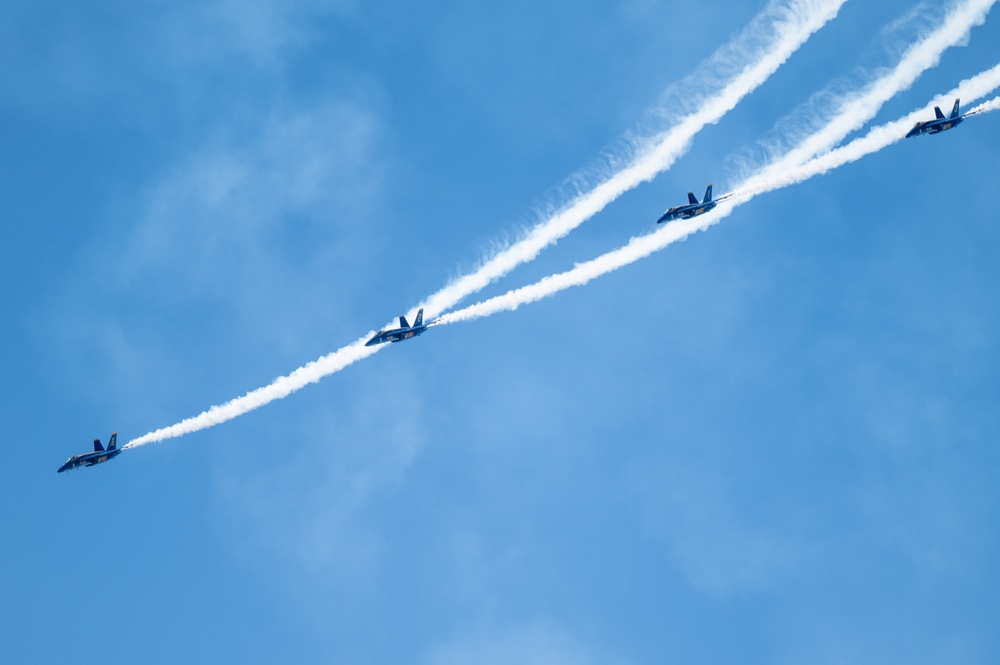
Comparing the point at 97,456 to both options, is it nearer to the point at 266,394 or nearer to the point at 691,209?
the point at 266,394

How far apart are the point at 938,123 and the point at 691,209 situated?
20647 mm

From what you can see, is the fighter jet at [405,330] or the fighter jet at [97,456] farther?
the fighter jet at [97,456]

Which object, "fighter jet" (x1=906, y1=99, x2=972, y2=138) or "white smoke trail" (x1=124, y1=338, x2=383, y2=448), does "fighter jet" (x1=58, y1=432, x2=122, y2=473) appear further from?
"fighter jet" (x1=906, y1=99, x2=972, y2=138)

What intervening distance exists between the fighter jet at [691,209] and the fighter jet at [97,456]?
5505 centimetres

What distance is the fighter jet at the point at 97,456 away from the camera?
121375 millimetres

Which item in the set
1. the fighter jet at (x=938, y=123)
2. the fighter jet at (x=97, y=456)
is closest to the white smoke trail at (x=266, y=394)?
the fighter jet at (x=97, y=456)

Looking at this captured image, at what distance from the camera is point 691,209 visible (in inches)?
4279

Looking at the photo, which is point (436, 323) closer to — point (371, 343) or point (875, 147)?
point (371, 343)

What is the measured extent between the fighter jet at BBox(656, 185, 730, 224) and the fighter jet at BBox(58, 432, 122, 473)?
55.1m

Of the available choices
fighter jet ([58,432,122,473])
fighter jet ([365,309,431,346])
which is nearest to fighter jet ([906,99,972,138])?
fighter jet ([365,309,431,346])

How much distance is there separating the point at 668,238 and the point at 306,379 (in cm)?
3493

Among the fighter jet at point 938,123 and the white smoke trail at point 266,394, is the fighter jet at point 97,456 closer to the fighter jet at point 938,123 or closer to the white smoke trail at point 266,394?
the white smoke trail at point 266,394

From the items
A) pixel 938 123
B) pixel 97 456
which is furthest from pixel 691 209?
pixel 97 456

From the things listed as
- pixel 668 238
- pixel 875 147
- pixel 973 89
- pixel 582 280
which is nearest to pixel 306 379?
pixel 582 280
